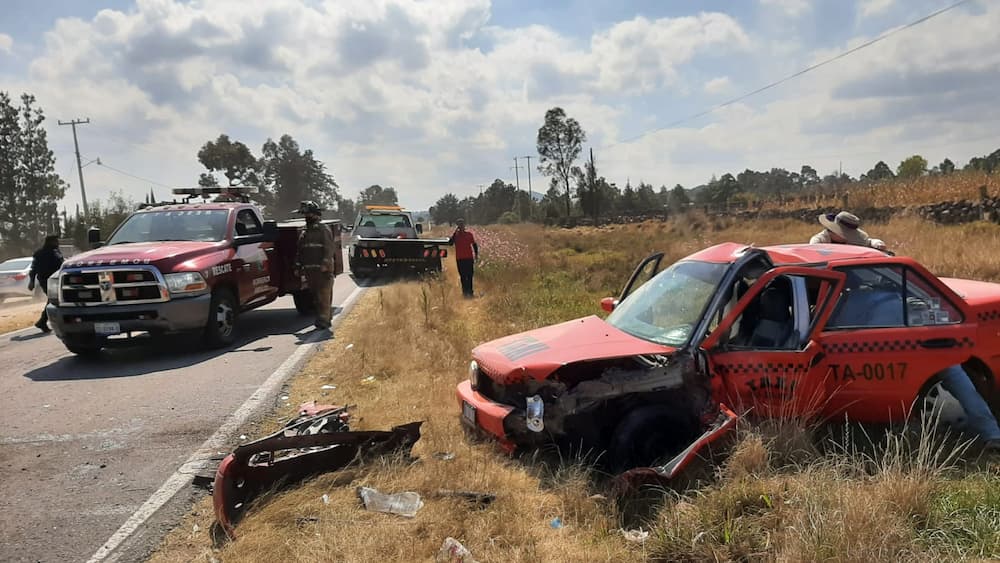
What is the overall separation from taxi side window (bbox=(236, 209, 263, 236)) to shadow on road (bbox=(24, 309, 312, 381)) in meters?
1.52

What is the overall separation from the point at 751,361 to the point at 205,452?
12.7 ft

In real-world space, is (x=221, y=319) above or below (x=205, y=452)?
above

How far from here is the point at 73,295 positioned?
741 cm

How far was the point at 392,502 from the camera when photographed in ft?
11.7

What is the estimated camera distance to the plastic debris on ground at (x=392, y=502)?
11.5 feet

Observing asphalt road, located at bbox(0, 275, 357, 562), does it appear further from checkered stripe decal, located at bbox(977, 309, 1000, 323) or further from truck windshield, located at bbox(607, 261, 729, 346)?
checkered stripe decal, located at bbox(977, 309, 1000, 323)

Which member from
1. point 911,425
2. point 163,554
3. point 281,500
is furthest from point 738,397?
point 163,554

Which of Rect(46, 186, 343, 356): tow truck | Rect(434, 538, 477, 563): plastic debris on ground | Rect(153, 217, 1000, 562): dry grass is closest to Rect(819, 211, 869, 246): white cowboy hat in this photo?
Rect(153, 217, 1000, 562): dry grass

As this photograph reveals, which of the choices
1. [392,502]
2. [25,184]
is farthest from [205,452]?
[25,184]

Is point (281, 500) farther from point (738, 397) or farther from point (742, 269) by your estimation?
point (742, 269)

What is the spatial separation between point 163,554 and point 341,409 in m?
2.01

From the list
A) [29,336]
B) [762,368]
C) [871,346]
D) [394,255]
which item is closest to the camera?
[762,368]

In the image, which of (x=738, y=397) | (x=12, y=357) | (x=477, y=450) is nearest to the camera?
(x=738, y=397)

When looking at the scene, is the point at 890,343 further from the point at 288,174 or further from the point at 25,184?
the point at 288,174
